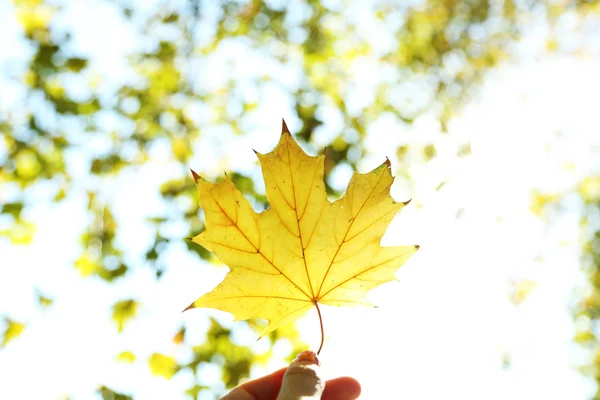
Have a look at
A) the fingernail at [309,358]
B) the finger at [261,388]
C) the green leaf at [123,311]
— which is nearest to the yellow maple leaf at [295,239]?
the fingernail at [309,358]

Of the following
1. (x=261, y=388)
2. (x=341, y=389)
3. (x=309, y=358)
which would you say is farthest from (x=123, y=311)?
(x=309, y=358)

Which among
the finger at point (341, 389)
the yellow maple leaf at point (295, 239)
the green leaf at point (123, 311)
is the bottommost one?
the finger at point (341, 389)

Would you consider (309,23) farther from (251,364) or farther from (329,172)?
(251,364)

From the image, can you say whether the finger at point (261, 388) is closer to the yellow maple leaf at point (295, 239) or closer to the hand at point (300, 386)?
the hand at point (300, 386)

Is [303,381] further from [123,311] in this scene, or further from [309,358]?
[123,311]

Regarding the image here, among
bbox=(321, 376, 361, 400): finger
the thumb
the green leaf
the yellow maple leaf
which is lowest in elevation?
the thumb

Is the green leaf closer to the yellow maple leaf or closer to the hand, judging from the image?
the hand

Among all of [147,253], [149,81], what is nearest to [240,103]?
[149,81]

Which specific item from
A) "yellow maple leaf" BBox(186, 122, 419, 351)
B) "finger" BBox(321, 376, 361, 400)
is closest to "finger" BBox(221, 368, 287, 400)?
"finger" BBox(321, 376, 361, 400)
